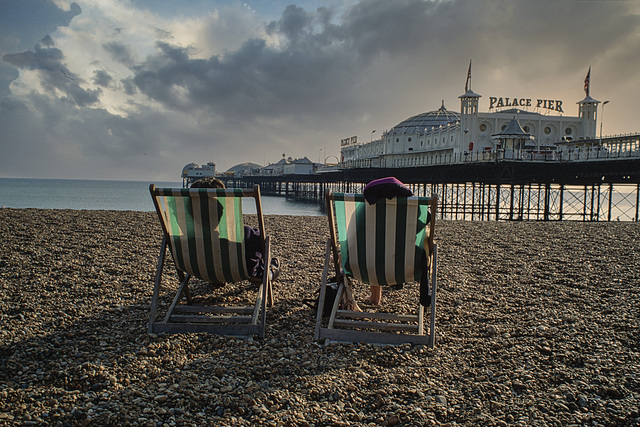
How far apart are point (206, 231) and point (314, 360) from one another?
1060 millimetres

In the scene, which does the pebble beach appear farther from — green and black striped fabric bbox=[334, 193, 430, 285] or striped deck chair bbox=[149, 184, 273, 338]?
green and black striped fabric bbox=[334, 193, 430, 285]

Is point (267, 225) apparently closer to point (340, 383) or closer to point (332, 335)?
point (332, 335)

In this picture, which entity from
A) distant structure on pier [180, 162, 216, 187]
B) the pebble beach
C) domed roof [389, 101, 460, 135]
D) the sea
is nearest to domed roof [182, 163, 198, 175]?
distant structure on pier [180, 162, 216, 187]

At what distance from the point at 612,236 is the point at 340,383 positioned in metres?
6.85

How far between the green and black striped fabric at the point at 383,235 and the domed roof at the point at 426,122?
1827 inches

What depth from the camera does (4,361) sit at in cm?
228

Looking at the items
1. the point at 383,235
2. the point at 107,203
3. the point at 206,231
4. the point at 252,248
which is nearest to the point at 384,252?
the point at 383,235

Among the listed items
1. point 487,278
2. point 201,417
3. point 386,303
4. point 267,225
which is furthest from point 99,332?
point 267,225

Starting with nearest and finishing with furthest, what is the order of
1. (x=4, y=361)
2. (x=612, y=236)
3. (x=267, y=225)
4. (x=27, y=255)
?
1. (x=4, y=361)
2. (x=27, y=255)
3. (x=612, y=236)
4. (x=267, y=225)

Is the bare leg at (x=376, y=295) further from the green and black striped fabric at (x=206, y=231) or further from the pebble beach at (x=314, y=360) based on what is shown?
the green and black striped fabric at (x=206, y=231)

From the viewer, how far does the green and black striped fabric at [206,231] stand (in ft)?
9.05

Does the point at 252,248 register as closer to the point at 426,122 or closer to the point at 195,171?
the point at 426,122

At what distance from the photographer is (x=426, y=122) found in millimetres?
50844

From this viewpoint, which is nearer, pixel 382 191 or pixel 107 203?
pixel 382 191
